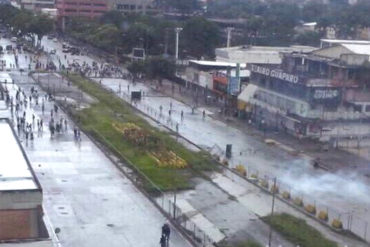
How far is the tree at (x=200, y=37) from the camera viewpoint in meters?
64.3

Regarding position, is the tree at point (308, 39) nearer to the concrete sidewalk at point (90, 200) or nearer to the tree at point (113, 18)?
the tree at point (113, 18)

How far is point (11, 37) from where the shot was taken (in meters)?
86.7

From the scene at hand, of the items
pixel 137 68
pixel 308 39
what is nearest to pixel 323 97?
pixel 137 68

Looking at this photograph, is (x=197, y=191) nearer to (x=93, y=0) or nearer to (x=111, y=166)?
(x=111, y=166)

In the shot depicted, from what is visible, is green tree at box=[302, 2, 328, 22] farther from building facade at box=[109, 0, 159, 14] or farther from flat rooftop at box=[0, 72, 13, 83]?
flat rooftop at box=[0, 72, 13, 83]

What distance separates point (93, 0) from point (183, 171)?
71.3 m

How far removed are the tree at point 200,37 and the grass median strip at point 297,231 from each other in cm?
4287

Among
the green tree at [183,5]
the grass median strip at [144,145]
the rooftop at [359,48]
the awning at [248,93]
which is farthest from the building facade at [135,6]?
Result: the rooftop at [359,48]

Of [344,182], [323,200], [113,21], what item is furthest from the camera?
[113,21]

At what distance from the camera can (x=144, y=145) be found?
→ 3128 centimetres

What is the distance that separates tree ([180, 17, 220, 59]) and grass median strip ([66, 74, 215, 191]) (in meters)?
22.9

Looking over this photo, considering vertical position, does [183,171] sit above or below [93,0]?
below

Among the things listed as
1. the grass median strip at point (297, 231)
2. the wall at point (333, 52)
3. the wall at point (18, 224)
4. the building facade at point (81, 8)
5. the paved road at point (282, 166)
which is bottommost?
the paved road at point (282, 166)

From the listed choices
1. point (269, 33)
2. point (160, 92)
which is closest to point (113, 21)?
point (269, 33)
